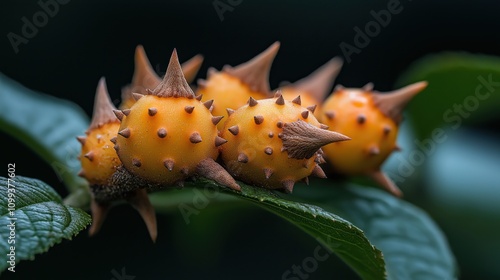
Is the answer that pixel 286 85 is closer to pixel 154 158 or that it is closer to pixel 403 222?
pixel 403 222

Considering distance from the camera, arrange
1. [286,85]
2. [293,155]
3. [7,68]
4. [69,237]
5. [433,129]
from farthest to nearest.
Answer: [7,68]
[433,129]
[286,85]
[293,155]
[69,237]

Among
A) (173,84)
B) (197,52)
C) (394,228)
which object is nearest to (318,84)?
(394,228)

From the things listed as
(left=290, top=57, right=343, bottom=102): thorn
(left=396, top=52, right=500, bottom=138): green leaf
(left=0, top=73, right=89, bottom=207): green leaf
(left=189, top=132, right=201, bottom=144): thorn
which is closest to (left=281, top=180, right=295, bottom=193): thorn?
(left=189, top=132, right=201, bottom=144): thorn

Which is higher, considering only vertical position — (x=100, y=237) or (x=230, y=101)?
(x=230, y=101)

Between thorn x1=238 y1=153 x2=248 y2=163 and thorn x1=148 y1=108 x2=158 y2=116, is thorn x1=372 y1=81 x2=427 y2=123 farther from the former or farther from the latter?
thorn x1=148 y1=108 x2=158 y2=116

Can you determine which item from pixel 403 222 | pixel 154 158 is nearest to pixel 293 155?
pixel 154 158

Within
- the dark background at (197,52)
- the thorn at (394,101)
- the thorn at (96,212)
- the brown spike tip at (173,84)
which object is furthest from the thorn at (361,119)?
the dark background at (197,52)

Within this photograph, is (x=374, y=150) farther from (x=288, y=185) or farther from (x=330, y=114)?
(x=288, y=185)
